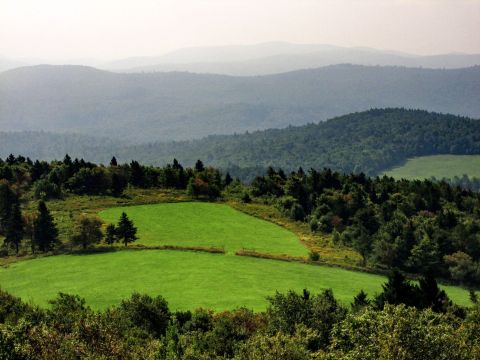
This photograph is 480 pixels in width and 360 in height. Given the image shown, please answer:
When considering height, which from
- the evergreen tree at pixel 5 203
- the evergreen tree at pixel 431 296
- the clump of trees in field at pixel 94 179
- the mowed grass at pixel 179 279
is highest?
the clump of trees in field at pixel 94 179

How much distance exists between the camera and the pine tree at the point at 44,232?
8006cm

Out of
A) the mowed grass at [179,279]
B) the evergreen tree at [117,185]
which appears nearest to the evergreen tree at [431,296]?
the mowed grass at [179,279]

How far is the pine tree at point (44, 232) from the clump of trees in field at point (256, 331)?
90.1 ft

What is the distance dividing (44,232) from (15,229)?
4.92m

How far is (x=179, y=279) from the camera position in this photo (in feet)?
218

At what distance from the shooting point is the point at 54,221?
90062 millimetres

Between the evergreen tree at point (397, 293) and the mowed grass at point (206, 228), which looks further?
→ the mowed grass at point (206, 228)

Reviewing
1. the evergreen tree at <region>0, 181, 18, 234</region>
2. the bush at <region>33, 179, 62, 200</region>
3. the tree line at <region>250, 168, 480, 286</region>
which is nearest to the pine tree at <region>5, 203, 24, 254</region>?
the evergreen tree at <region>0, 181, 18, 234</region>

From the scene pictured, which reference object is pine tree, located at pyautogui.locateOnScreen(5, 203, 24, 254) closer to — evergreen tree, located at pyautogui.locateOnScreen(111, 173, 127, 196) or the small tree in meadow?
the small tree in meadow

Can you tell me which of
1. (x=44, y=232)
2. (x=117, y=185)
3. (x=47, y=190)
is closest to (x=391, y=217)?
(x=117, y=185)

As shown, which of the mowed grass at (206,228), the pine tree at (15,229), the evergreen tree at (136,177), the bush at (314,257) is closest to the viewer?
the bush at (314,257)

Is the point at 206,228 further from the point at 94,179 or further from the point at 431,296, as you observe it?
the point at 431,296

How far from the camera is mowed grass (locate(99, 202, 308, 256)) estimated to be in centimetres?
8469

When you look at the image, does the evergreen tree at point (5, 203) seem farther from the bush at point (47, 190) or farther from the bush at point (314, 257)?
the bush at point (314, 257)
